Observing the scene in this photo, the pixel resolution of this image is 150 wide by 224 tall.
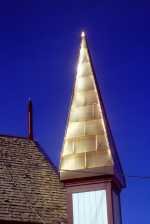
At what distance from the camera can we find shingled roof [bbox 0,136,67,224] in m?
19.3

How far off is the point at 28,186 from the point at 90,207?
2.30m

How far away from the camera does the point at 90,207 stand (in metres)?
19.4

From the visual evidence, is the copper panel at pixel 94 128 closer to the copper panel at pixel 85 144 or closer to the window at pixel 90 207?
the copper panel at pixel 85 144

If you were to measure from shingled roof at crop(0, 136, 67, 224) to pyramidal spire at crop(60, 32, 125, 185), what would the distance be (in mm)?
806

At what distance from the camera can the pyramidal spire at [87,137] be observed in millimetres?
19922

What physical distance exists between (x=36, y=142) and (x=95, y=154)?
3.68 metres

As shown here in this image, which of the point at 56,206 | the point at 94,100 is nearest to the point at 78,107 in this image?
the point at 94,100

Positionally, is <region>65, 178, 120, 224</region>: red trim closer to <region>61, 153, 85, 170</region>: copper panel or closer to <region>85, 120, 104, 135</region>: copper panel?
<region>61, 153, 85, 170</region>: copper panel

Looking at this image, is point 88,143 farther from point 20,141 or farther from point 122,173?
point 20,141

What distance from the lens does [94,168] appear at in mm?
19812

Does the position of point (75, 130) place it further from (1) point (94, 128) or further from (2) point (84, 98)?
(2) point (84, 98)

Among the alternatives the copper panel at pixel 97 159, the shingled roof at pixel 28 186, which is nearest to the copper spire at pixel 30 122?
the shingled roof at pixel 28 186

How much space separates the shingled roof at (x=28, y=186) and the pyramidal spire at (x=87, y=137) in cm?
81

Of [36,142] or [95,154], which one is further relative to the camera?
[36,142]
